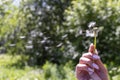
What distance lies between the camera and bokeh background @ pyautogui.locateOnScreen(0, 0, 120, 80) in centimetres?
992

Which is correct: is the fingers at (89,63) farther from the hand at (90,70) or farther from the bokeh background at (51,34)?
the bokeh background at (51,34)

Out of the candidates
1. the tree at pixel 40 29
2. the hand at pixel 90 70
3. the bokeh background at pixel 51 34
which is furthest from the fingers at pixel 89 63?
the tree at pixel 40 29

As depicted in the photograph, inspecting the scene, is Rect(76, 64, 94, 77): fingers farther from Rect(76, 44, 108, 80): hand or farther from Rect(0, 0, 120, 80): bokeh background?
Rect(0, 0, 120, 80): bokeh background

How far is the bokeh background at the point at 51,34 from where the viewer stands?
32.6 ft

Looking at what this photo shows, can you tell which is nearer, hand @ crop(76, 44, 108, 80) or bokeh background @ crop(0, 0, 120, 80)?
hand @ crop(76, 44, 108, 80)

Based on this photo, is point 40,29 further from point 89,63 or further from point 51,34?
point 89,63

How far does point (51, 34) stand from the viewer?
41.0ft

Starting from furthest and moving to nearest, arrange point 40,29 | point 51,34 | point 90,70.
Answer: point 40,29, point 51,34, point 90,70

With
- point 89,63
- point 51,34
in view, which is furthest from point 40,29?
point 89,63

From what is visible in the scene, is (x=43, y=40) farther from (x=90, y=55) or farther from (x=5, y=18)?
(x=90, y=55)

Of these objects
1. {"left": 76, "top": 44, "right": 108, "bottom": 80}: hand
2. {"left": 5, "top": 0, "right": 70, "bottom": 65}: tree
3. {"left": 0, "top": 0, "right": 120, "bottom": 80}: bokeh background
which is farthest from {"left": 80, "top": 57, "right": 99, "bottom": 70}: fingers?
{"left": 5, "top": 0, "right": 70, "bottom": 65}: tree

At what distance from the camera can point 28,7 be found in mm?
13086

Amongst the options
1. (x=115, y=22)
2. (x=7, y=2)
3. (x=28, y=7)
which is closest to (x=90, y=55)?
(x=115, y=22)

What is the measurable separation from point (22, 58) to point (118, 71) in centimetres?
597
